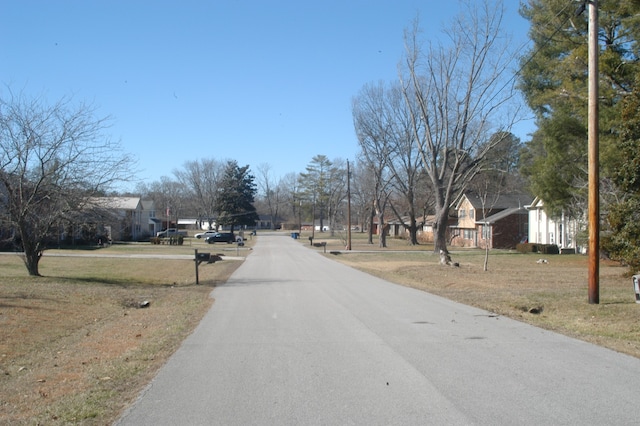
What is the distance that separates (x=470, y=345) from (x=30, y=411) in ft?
20.6

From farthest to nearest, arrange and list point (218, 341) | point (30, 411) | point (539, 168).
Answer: point (539, 168)
point (218, 341)
point (30, 411)

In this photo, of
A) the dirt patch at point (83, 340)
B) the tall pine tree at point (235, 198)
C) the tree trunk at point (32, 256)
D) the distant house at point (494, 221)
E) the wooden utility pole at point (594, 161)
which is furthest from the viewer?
the tall pine tree at point (235, 198)

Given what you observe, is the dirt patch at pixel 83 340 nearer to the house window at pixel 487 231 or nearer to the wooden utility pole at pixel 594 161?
the wooden utility pole at pixel 594 161

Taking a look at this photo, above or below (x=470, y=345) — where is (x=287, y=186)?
above

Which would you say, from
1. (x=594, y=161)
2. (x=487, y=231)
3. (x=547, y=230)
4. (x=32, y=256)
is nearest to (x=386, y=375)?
(x=594, y=161)

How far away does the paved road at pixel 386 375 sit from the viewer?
225 inches

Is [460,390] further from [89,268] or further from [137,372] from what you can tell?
[89,268]

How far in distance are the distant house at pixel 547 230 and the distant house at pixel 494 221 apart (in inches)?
115

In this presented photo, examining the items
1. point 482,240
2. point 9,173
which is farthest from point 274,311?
point 482,240

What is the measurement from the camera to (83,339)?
458 inches

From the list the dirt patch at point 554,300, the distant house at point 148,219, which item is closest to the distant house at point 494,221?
the dirt patch at point 554,300

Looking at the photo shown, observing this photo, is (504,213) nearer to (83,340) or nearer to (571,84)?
(571,84)

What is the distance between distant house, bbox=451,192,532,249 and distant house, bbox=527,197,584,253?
9.57 ft

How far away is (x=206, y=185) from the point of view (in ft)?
406
